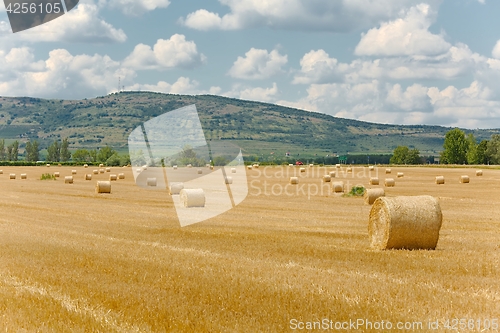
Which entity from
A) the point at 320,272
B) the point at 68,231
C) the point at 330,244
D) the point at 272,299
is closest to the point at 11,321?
the point at 272,299

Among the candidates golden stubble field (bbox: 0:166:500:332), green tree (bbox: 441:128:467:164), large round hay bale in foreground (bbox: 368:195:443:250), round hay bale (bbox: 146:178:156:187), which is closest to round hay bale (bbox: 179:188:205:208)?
golden stubble field (bbox: 0:166:500:332)

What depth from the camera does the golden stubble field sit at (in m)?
9.95

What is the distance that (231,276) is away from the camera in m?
13.0

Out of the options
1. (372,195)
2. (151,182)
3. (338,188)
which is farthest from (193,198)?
(151,182)

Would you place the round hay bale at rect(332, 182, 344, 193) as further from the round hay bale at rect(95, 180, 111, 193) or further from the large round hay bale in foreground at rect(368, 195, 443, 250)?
the large round hay bale in foreground at rect(368, 195, 443, 250)

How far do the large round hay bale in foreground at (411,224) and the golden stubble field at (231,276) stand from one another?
1.93 feet

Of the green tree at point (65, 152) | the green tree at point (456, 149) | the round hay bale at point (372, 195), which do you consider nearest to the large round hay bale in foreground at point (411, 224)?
the round hay bale at point (372, 195)

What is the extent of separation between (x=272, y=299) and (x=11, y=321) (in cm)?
415

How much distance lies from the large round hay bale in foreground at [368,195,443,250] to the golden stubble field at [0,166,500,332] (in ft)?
1.93

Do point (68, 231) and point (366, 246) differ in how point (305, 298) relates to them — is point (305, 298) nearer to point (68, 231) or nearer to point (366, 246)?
point (366, 246)

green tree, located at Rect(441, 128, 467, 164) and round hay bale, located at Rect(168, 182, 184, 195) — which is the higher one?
green tree, located at Rect(441, 128, 467, 164)

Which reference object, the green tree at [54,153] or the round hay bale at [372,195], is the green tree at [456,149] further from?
the round hay bale at [372,195]

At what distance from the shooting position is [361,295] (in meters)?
11.2

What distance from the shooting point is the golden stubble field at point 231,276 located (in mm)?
9945
